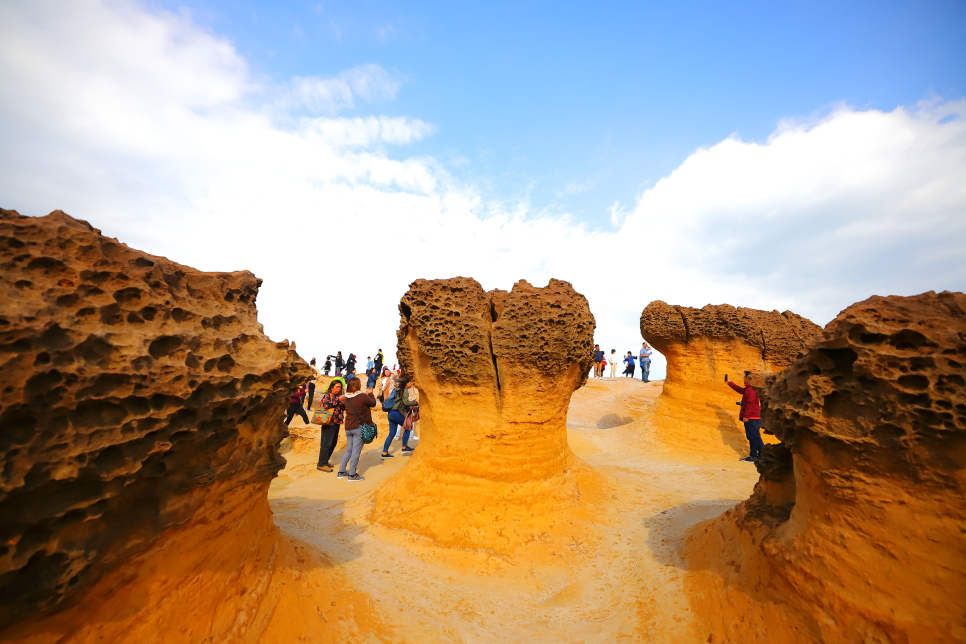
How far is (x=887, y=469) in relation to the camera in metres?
2.80

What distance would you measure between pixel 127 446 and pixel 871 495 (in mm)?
4369

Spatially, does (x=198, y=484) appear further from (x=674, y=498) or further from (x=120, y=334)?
(x=674, y=498)

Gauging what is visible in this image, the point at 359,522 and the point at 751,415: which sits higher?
the point at 751,415

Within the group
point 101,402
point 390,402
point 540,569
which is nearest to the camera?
point 101,402

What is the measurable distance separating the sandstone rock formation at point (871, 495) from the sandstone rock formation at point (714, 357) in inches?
281

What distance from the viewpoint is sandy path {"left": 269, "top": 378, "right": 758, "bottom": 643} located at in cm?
353

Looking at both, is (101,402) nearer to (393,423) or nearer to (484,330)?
(484,330)

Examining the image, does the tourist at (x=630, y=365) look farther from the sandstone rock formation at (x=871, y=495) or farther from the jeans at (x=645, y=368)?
the sandstone rock formation at (x=871, y=495)

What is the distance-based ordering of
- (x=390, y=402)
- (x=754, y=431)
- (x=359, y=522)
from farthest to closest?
(x=390, y=402)
(x=754, y=431)
(x=359, y=522)

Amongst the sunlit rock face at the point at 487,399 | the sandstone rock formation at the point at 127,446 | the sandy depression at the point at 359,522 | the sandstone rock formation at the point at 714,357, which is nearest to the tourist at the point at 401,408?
the sunlit rock face at the point at 487,399

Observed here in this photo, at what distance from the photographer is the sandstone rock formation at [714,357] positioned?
10.2 meters

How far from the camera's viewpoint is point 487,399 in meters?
5.89

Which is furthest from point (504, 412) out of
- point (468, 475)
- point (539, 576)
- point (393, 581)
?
point (393, 581)

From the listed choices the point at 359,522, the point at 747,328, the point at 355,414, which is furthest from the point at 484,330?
the point at 747,328
